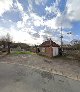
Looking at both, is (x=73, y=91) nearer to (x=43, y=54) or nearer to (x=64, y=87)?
(x=64, y=87)

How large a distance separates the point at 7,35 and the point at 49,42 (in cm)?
5668

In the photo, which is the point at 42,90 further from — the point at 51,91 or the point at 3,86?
the point at 3,86

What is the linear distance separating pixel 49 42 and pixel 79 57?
10300 mm

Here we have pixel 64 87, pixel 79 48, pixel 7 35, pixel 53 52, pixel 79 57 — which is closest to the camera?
pixel 64 87

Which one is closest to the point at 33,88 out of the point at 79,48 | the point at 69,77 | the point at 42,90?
the point at 42,90

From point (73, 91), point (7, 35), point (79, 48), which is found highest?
point (7, 35)

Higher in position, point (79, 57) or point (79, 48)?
point (79, 48)

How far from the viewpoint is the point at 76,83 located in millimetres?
A: 15086

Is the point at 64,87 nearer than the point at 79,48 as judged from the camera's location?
Yes

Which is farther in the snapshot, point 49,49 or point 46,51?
point 46,51

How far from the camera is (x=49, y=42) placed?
37.8m

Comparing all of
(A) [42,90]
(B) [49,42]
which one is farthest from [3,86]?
(B) [49,42]

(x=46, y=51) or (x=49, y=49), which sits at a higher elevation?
(x=49, y=49)

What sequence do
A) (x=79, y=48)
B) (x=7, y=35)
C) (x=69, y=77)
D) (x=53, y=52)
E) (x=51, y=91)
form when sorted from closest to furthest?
(x=51, y=91) → (x=69, y=77) → (x=79, y=48) → (x=53, y=52) → (x=7, y=35)
